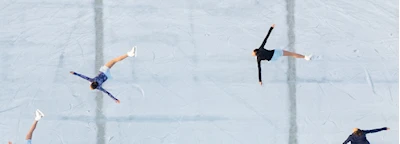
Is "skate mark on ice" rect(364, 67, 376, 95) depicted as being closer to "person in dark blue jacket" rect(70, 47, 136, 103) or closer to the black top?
the black top

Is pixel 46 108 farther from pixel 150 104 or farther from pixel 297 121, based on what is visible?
pixel 297 121

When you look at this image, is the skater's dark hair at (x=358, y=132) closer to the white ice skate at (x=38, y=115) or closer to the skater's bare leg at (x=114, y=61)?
the skater's bare leg at (x=114, y=61)

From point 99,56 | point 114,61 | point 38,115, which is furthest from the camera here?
point 99,56

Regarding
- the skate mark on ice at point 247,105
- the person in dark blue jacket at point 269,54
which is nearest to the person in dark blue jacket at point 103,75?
the skate mark on ice at point 247,105

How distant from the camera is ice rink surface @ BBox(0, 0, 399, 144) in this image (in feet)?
23.1

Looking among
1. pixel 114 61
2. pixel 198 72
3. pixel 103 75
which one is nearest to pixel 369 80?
pixel 198 72

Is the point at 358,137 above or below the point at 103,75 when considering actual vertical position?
below

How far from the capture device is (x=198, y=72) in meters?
Result: 7.12

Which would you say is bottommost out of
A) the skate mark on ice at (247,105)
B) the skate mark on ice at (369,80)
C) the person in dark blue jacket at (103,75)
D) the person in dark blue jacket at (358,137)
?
the person in dark blue jacket at (358,137)

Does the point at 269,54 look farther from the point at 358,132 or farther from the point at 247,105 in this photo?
the point at 358,132

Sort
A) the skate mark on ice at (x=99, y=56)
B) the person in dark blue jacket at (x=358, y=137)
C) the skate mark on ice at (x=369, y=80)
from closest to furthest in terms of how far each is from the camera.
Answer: the person in dark blue jacket at (x=358, y=137) < the skate mark on ice at (x=99, y=56) < the skate mark on ice at (x=369, y=80)

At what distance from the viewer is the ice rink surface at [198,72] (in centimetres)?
704

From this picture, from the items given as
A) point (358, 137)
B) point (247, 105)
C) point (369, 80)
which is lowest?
point (358, 137)

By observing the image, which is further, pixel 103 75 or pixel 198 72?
pixel 198 72
